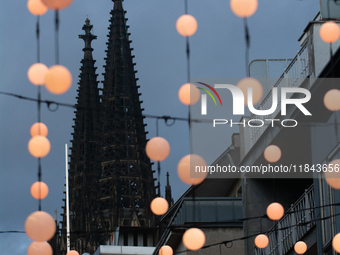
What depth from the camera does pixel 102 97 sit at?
9069 centimetres

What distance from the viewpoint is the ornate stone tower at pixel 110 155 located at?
81.6 m

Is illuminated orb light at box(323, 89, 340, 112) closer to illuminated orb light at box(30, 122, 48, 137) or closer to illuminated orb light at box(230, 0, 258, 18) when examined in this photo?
illuminated orb light at box(230, 0, 258, 18)

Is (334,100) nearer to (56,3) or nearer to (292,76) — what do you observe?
(56,3)

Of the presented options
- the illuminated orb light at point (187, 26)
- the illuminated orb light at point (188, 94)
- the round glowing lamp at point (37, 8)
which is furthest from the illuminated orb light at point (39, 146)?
the illuminated orb light at point (187, 26)

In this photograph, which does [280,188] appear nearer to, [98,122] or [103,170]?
[103,170]

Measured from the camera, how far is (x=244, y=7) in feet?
A: 31.3

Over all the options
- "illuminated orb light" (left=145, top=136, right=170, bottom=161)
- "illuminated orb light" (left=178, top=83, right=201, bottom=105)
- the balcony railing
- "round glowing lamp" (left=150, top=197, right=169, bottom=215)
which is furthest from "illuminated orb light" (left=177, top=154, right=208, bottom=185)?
the balcony railing

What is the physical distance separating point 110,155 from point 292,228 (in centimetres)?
6739

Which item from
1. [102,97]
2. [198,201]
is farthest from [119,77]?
[198,201]

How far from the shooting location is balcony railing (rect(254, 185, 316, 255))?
59.2 ft

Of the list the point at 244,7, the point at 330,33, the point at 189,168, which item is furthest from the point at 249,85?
the point at 244,7

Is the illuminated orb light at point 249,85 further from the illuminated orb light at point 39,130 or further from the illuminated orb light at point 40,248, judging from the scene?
the illuminated orb light at point 40,248

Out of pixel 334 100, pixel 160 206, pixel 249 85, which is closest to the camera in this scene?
pixel 249 85

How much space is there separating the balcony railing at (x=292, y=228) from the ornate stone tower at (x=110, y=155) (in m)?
58.2
